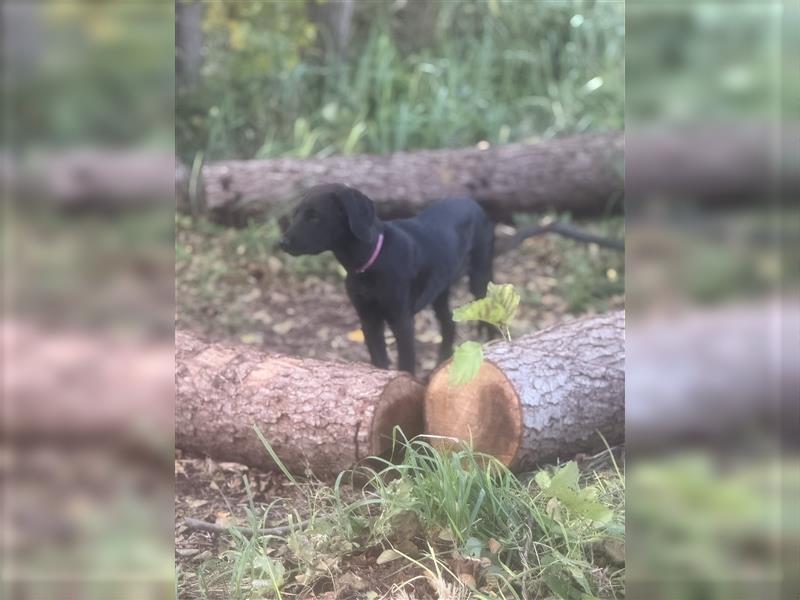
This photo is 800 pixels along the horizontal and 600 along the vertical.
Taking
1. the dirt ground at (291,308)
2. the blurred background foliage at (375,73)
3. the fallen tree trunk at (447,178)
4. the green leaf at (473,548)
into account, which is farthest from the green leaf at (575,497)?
the blurred background foliage at (375,73)

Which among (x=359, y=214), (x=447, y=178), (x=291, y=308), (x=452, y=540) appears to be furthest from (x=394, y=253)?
(x=447, y=178)

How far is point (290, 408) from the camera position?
2.32 m

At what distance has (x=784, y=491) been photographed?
1.26 m

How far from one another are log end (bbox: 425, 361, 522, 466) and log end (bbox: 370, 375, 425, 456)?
0.04 metres

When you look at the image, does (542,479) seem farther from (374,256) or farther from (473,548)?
(374,256)

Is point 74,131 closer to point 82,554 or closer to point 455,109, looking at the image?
point 82,554

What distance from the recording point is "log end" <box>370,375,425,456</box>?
2.24 metres

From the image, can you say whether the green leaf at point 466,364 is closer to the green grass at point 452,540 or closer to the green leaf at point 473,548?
the green grass at point 452,540

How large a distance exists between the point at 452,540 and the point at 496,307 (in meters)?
0.68

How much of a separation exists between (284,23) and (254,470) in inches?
79.7

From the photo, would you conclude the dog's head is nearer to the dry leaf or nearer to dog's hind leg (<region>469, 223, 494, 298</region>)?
the dry leaf

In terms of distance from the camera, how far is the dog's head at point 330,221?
7.98 feet

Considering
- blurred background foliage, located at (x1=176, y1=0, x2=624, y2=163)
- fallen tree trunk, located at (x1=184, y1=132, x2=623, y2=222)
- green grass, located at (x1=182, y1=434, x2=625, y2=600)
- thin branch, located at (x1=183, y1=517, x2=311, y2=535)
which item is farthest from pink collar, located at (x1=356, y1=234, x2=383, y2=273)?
blurred background foliage, located at (x1=176, y1=0, x2=624, y2=163)

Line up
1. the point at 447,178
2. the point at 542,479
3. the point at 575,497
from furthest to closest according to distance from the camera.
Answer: the point at 447,178 → the point at 542,479 → the point at 575,497
